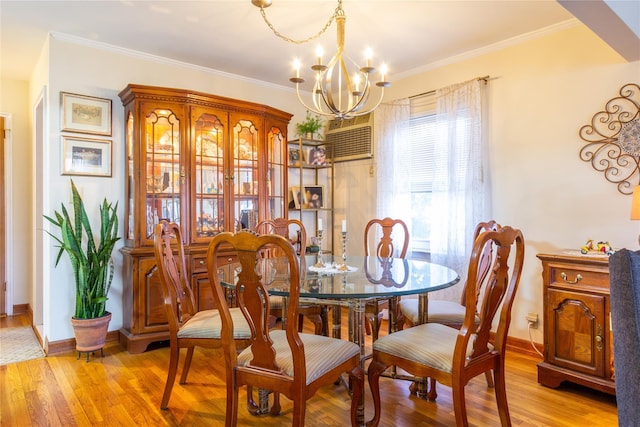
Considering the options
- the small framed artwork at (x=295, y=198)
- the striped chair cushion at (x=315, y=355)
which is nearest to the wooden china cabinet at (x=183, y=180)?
the small framed artwork at (x=295, y=198)

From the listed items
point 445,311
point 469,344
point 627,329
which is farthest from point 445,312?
point 627,329

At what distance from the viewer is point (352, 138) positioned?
4363 mm

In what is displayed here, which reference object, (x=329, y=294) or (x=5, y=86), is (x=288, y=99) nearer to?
(x=5, y=86)

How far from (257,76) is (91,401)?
126 inches

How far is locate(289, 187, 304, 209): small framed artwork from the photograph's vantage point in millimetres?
4325

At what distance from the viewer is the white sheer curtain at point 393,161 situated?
3814 millimetres

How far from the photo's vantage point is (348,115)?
2.34 m

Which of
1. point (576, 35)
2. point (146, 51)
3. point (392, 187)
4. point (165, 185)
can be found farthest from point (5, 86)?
point (576, 35)

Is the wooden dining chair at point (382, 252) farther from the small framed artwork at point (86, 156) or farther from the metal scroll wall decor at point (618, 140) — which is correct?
the small framed artwork at point (86, 156)

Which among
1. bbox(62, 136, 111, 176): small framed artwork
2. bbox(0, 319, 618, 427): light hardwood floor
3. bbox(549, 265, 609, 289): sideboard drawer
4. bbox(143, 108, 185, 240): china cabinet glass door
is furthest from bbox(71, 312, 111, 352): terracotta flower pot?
bbox(549, 265, 609, 289): sideboard drawer

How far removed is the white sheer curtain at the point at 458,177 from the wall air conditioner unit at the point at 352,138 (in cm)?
87

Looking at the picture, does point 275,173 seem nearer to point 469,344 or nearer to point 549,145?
point 549,145

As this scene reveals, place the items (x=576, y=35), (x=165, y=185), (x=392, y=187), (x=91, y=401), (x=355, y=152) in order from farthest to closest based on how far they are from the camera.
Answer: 1. (x=355, y=152)
2. (x=392, y=187)
3. (x=165, y=185)
4. (x=576, y=35)
5. (x=91, y=401)

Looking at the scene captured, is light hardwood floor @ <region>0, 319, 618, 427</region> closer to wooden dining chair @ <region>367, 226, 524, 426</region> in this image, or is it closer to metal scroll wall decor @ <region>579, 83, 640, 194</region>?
wooden dining chair @ <region>367, 226, 524, 426</region>
